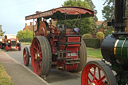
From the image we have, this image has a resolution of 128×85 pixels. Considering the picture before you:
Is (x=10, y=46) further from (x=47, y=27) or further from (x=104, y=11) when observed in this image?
(x=104, y=11)

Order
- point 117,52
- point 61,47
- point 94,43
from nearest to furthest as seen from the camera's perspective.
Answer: point 117,52 < point 61,47 < point 94,43

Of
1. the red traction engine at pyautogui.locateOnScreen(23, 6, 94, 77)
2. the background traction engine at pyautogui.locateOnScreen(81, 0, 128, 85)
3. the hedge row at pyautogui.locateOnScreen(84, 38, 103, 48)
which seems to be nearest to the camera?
the background traction engine at pyautogui.locateOnScreen(81, 0, 128, 85)

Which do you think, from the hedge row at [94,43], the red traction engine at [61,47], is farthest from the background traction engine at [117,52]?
the hedge row at [94,43]

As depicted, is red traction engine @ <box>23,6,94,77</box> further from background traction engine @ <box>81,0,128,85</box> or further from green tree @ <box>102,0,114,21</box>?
green tree @ <box>102,0,114,21</box>

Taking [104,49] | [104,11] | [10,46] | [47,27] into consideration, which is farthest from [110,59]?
[104,11]

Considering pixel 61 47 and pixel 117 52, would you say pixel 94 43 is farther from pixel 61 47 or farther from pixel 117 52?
pixel 117 52

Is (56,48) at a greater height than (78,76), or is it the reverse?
(56,48)

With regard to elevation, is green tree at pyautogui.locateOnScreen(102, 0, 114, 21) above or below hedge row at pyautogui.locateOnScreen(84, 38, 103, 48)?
above

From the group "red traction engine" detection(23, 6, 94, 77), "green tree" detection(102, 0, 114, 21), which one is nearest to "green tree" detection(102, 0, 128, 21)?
"green tree" detection(102, 0, 114, 21)

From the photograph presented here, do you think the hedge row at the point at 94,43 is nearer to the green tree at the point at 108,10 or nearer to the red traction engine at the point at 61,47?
the green tree at the point at 108,10

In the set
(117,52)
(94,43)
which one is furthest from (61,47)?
(94,43)

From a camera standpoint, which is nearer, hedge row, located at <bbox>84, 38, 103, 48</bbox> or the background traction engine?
the background traction engine

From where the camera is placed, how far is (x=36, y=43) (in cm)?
680

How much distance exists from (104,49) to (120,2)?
1088 millimetres
